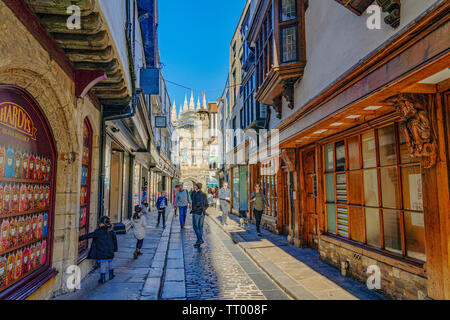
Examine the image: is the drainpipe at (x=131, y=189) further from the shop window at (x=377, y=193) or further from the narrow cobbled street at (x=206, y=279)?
the shop window at (x=377, y=193)

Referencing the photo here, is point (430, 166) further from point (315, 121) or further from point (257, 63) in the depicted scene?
point (257, 63)

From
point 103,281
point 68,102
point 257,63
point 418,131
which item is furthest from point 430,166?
point 257,63

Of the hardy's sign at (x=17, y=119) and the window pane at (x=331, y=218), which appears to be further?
the window pane at (x=331, y=218)

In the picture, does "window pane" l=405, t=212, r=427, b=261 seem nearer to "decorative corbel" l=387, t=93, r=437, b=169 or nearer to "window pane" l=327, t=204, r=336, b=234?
"decorative corbel" l=387, t=93, r=437, b=169

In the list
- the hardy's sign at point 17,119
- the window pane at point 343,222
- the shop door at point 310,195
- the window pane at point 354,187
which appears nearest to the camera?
the hardy's sign at point 17,119

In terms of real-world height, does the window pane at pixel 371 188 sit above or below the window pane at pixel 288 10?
below

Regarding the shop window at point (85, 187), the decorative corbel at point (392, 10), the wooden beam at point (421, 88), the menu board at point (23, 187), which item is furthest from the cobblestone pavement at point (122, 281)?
the decorative corbel at point (392, 10)

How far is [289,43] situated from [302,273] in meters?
5.01

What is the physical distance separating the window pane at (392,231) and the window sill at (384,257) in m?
0.14

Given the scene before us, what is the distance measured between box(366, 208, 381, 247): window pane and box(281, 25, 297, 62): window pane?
3724 millimetres

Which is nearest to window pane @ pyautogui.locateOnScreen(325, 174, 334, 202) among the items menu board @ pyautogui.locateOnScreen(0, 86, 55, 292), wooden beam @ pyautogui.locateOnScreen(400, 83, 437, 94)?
wooden beam @ pyautogui.locateOnScreen(400, 83, 437, 94)

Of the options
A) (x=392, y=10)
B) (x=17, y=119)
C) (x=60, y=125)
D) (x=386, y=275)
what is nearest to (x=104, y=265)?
(x=60, y=125)

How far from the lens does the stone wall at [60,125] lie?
321 centimetres

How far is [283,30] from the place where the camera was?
276 inches
